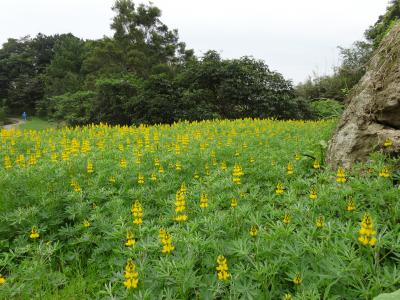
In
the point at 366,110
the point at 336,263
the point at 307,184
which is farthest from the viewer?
the point at 366,110

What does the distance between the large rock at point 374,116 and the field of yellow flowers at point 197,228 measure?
407 millimetres

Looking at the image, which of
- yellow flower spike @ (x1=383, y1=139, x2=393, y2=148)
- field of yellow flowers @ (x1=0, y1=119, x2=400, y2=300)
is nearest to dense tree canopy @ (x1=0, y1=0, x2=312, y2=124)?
field of yellow flowers @ (x1=0, y1=119, x2=400, y2=300)

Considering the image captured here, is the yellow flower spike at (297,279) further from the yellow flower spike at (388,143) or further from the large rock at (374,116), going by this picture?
the large rock at (374,116)

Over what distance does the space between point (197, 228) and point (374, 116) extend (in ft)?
8.76

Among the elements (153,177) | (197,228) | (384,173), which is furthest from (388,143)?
(153,177)

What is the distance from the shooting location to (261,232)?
2.57 metres

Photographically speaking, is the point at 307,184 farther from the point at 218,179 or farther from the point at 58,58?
the point at 58,58

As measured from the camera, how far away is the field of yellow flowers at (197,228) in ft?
7.14

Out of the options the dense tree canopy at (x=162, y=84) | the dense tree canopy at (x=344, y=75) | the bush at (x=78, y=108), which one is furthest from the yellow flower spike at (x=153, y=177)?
the dense tree canopy at (x=344, y=75)

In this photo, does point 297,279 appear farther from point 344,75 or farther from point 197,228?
point 344,75

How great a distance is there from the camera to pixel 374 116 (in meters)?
4.37

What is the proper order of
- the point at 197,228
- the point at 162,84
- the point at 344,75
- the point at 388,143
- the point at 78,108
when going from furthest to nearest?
the point at 344,75 → the point at 78,108 → the point at 162,84 → the point at 388,143 → the point at 197,228

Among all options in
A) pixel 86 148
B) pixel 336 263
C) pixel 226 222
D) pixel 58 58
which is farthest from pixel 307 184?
pixel 58 58

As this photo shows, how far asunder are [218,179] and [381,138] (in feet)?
6.04
